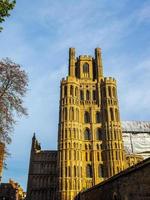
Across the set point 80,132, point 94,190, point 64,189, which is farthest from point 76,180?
point 94,190

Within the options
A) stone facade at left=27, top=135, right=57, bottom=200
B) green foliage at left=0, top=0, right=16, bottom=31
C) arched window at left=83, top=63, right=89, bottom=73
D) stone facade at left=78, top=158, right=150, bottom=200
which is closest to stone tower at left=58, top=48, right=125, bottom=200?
arched window at left=83, top=63, right=89, bottom=73

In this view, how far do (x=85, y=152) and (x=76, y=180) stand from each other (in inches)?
293

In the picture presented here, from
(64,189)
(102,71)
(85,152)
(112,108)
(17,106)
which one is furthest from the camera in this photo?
(102,71)

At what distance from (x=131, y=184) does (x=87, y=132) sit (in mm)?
40499

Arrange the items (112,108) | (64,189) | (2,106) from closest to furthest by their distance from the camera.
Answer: (2,106)
(64,189)
(112,108)

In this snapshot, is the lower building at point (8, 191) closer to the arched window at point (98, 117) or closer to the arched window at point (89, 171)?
the arched window at point (89, 171)

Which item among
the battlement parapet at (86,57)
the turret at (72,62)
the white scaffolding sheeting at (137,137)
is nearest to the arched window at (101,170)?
the white scaffolding sheeting at (137,137)

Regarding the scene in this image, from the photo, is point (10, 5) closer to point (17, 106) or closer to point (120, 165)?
point (17, 106)

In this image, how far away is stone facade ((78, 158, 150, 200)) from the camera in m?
16.0

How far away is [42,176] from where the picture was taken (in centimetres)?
6103

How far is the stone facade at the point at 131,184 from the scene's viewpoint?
15976 millimetres

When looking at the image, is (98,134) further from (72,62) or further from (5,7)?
(5,7)

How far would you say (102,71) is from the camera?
6769cm

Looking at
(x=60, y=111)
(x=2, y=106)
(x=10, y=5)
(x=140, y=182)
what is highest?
(x=60, y=111)
